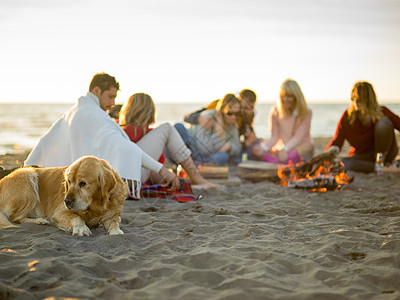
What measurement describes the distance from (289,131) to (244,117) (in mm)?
983

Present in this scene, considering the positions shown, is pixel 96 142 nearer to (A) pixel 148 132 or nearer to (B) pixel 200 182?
(A) pixel 148 132

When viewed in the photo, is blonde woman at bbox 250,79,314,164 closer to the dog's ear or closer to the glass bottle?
the glass bottle

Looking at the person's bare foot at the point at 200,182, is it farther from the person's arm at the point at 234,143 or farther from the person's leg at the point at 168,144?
the person's arm at the point at 234,143

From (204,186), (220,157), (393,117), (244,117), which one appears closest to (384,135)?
(393,117)

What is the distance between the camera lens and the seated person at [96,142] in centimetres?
510

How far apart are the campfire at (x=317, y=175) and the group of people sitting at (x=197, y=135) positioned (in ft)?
3.80

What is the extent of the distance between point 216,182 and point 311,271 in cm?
398

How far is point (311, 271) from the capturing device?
10.00 feet

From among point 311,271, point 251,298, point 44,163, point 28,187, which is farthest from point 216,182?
point 251,298

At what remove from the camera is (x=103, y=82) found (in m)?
5.55

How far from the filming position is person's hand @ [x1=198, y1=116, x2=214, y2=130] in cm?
801

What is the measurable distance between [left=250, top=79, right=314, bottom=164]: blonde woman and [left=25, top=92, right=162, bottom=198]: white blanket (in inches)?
157

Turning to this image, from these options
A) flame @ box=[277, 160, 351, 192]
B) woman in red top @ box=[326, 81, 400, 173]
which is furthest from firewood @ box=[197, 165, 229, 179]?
woman in red top @ box=[326, 81, 400, 173]

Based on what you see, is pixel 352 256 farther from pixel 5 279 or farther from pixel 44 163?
pixel 44 163
